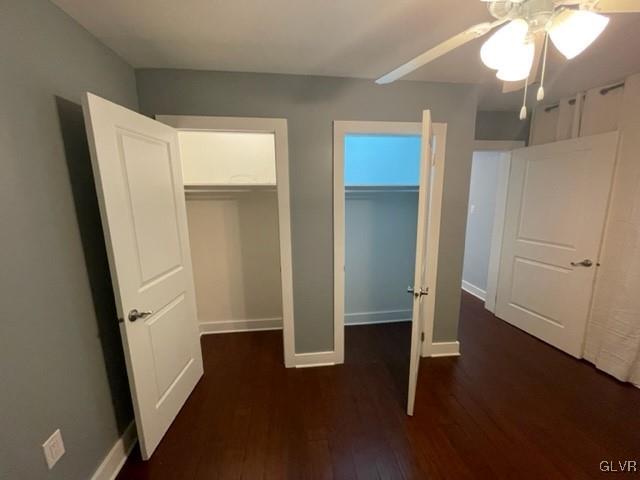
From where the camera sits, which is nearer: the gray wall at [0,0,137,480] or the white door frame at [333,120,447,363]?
the gray wall at [0,0,137,480]

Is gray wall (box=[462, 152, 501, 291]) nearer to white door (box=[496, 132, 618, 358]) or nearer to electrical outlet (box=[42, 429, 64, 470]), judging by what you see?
white door (box=[496, 132, 618, 358])

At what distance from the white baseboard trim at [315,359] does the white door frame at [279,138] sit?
0.44m

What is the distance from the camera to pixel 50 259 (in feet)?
3.71

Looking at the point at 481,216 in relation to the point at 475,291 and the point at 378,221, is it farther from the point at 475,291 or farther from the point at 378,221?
the point at 378,221

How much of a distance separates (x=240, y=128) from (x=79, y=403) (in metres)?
1.80

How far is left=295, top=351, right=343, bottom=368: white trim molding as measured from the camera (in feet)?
7.62

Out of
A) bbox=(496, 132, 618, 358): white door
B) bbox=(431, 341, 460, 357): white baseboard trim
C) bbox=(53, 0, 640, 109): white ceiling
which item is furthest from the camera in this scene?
bbox=(431, 341, 460, 357): white baseboard trim

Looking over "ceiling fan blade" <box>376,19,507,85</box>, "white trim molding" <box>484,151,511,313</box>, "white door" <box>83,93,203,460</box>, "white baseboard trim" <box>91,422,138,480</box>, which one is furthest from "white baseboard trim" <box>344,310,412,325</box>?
"ceiling fan blade" <box>376,19,507,85</box>

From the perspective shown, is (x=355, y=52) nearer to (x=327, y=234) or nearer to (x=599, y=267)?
(x=327, y=234)

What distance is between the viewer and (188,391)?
6.49ft

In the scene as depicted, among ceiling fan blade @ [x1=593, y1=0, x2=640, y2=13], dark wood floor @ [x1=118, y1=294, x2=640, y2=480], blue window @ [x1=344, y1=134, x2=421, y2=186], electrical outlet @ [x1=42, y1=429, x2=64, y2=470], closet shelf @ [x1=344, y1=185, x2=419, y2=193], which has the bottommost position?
dark wood floor @ [x1=118, y1=294, x2=640, y2=480]

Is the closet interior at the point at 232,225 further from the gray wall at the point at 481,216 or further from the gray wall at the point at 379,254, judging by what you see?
the gray wall at the point at 481,216

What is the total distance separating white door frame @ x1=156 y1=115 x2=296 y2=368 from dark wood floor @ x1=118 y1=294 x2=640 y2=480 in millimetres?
710

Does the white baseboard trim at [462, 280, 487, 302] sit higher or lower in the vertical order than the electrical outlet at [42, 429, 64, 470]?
lower
